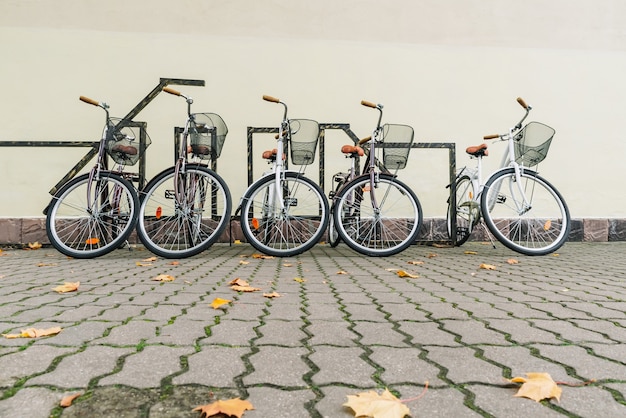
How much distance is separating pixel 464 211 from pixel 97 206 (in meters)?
3.74

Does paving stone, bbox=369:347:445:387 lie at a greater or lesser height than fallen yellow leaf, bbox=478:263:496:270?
greater

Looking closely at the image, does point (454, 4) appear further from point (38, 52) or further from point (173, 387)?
point (173, 387)

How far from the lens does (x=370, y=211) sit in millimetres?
4402

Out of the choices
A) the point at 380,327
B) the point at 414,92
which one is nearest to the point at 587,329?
the point at 380,327

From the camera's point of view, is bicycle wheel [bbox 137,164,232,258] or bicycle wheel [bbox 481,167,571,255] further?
bicycle wheel [bbox 481,167,571,255]

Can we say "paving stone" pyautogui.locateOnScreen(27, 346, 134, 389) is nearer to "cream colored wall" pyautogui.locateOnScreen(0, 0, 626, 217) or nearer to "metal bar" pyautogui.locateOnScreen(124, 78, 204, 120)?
"cream colored wall" pyautogui.locateOnScreen(0, 0, 626, 217)

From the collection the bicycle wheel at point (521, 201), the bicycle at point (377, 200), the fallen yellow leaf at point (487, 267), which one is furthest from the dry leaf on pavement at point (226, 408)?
the bicycle wheel at point (521, 201)

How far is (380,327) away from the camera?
71.5 inches

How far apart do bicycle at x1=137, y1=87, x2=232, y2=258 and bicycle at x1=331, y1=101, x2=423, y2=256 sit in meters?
1.13

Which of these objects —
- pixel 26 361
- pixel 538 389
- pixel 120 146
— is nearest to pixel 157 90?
pixel 120 146

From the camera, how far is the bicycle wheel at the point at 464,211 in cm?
499

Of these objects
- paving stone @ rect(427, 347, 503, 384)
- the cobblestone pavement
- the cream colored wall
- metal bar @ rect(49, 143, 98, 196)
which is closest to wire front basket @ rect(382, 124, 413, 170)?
the cream colored wall

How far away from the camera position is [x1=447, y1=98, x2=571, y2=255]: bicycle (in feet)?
14.4

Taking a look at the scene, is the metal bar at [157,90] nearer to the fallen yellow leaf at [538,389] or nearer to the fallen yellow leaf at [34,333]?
the fallen yellow leaf at [34,333]
